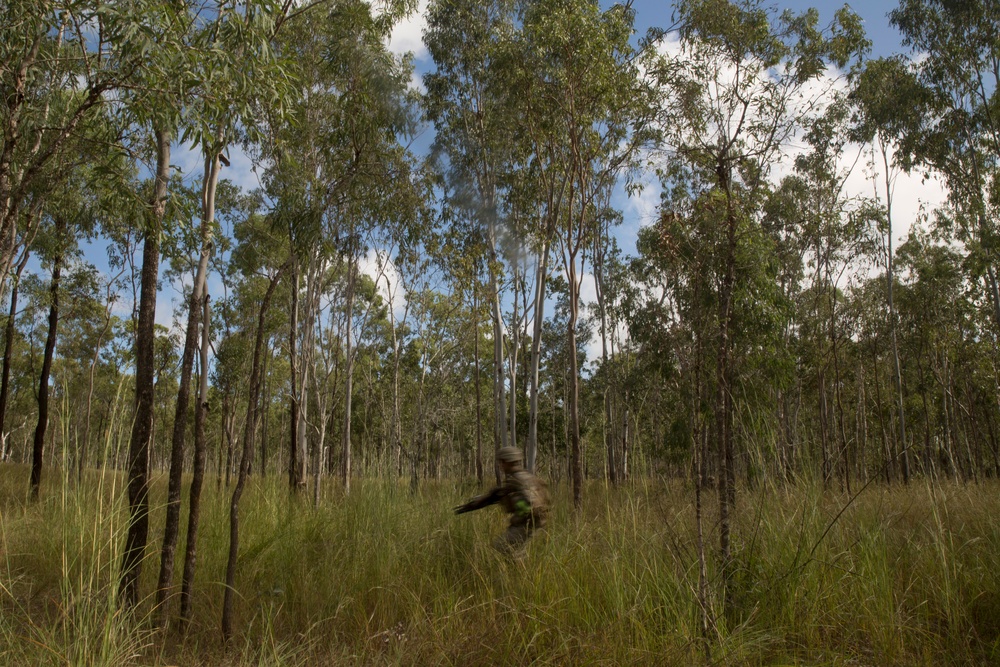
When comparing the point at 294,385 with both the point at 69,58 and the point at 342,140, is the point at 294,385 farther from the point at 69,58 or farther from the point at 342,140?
the point at 69,58

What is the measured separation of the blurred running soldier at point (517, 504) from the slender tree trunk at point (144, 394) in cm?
240

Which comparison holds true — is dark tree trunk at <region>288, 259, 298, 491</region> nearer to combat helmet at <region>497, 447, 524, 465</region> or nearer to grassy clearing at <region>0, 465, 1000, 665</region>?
grassy clearing at <region>0, 465, 1000, 665</region>

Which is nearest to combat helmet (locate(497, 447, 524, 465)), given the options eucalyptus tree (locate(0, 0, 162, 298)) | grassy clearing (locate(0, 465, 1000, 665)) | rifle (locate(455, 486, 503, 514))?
rifle (locate(455, 486, 503, 514))

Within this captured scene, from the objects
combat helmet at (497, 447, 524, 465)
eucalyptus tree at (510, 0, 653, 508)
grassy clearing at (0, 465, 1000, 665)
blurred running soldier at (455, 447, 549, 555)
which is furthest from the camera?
eucalyptus tree at (510, 0, 653, 508)

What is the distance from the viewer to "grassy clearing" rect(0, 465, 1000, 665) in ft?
10.7

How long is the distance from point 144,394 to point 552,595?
328cm

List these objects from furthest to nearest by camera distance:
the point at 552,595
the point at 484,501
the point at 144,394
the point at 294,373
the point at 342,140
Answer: the point at 294,373 < the point at 342,140 < the point at 484,501 < the point at 144,394 < the point at 552,595

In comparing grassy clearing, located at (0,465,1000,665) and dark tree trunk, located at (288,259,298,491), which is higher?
dark tree trunk, located at (288,259,298,491)

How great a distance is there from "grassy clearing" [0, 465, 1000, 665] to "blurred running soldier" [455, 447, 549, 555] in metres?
0.18

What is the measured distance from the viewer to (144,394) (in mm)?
4457


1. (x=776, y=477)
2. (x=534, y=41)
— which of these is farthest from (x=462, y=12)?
(x=776, y=477)

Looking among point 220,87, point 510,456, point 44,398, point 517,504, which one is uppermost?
point 220,87

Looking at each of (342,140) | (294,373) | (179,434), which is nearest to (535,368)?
(294,373)

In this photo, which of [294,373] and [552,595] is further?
[294,373]
